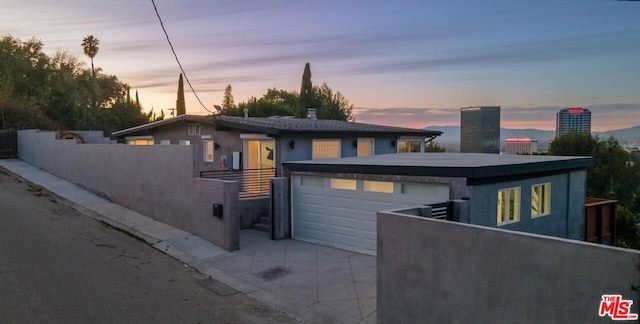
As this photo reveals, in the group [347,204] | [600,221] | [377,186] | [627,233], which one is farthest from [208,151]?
[627,233]

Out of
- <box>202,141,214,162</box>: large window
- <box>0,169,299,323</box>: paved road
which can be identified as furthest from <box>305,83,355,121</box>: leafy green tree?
<box>0,169,299,323</box>: paved road

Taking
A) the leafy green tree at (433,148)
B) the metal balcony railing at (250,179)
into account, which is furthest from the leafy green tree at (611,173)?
the metal balcony railing at (250,179)

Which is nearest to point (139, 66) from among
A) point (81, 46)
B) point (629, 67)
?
point (629, 67)

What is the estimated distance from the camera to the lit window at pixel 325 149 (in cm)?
1803

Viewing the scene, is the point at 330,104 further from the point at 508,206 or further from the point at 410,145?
the point at 508,206

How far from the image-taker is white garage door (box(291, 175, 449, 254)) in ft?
35.5

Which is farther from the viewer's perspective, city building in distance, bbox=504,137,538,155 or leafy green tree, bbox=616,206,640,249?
city building in distance, bbox=504,137,538,155

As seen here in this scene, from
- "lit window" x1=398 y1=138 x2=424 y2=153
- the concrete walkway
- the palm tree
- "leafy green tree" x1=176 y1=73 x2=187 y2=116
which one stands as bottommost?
the concrete walkway

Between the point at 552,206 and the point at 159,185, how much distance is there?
37.8 feet

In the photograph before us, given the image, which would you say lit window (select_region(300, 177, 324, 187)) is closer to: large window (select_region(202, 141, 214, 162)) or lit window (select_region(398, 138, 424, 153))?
large window (select_region(202, 141, 214, 162))

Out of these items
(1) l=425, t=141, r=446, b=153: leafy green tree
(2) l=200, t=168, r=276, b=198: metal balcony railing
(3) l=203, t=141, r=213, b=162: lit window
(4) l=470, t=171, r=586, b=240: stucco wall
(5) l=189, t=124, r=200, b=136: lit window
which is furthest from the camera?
(1) l=425, t=141, r=446, b=153: leafy green tree

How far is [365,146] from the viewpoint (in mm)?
20297

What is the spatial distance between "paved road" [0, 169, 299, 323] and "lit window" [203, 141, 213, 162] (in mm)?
6922

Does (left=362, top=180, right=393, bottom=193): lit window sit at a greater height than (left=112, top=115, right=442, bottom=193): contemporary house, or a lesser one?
lesser
